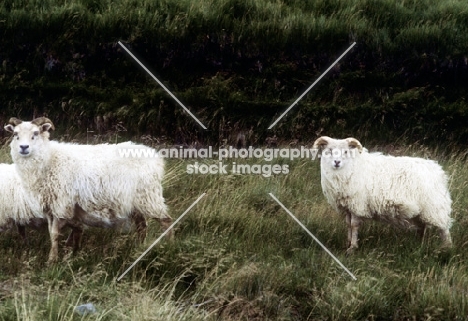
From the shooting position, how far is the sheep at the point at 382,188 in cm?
821

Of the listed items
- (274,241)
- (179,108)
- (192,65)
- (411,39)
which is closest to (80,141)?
(179,108)

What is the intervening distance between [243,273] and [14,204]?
2.89 metres

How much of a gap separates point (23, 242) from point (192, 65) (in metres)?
5.51

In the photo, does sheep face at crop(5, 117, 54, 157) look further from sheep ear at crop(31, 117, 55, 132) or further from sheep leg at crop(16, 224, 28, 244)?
sheep leg at crop(16, 224, 28, 244)

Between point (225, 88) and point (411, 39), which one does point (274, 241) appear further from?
point (411, 39)

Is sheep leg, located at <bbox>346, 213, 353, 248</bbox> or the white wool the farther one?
sheep leg, located at <bbox>346, 213, 353, 248</bbox>

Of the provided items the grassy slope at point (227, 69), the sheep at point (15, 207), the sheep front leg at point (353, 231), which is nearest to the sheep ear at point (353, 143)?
the sheep front leg at point (353, 231)

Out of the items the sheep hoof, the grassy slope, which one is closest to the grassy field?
the sheep hoof

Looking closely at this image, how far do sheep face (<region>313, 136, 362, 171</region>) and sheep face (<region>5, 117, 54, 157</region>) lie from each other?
306 cm

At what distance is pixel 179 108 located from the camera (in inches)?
480

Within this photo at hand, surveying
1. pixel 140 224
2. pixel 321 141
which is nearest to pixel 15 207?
pixel 140 224

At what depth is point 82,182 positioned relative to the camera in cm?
793

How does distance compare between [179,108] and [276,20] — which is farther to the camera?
[276,20]

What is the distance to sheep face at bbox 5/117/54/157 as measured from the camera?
780 centimetres
